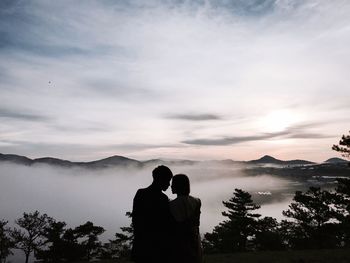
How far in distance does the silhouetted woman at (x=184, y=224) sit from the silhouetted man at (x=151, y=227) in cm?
14

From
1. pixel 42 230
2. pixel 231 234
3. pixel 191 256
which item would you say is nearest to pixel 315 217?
pixel 231 234

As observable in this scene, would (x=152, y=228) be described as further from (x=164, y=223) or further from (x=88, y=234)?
(x=88, y=234)

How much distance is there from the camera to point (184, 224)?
229 inches

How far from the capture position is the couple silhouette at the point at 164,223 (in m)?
5.67

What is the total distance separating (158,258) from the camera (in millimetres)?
5617

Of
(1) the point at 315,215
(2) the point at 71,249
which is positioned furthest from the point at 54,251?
(1) the point at 315,215

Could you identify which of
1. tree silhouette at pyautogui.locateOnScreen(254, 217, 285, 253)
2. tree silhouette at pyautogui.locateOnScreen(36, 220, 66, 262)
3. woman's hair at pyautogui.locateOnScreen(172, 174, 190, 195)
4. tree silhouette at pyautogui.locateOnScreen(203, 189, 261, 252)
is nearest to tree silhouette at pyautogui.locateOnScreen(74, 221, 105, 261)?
tree silhouette at pyautogui.locateOnScreen(36, 220, 66, 262)

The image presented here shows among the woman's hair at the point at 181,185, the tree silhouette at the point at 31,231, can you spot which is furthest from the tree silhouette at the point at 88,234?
the woman's hair at the point at 181,185

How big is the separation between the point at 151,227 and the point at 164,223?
22 cm

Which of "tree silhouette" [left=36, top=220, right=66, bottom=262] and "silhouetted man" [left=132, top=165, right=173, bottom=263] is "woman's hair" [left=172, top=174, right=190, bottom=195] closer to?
"silhouetted man" [left=132, top=165, right=173, bottom=263]

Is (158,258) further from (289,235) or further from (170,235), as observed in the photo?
(289,235)

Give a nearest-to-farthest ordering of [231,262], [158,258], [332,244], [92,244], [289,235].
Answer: [158,258] → [231,262] → [332,244] → [289,235] → [92,244]

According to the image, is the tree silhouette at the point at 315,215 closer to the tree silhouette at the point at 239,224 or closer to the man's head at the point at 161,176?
the tree silhouette at the point at 239,224

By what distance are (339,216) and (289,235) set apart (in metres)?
20.5
